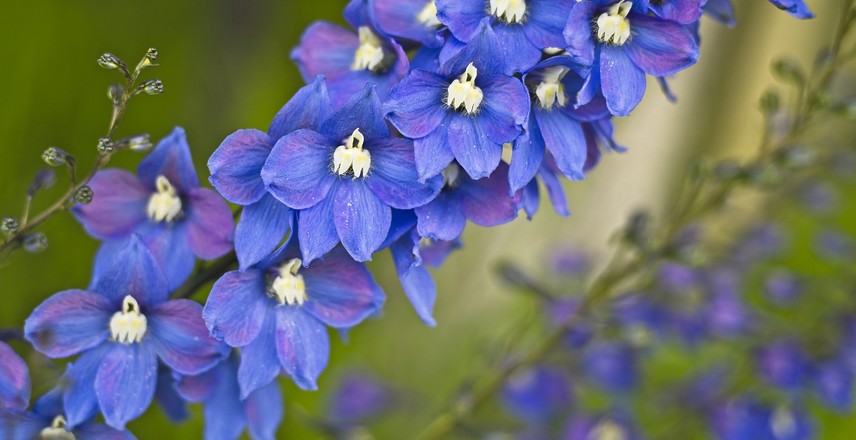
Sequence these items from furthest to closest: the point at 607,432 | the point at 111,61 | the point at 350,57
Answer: the point at 607,432 → the point at 350,57 → the point at 111,61

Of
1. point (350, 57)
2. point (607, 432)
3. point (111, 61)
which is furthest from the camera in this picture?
point (607, 432)

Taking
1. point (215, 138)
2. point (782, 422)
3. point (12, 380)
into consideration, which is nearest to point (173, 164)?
point (12, 380)

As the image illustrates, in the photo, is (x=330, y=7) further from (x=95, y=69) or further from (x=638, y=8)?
(x=638, y=8)

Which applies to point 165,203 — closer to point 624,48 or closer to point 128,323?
point 128,323

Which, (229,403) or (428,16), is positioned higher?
(428,16)

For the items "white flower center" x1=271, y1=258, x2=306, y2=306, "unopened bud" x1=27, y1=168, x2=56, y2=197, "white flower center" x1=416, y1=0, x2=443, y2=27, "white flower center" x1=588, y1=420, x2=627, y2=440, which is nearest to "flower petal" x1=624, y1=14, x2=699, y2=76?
"white flower center" x1=416, y1=0, x2=443, y2=27

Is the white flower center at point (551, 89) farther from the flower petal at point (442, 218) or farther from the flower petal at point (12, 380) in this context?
the flower petal at point (12, 380)

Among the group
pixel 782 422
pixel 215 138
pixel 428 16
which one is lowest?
pixel 782 422

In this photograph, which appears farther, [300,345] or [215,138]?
[215,138]
